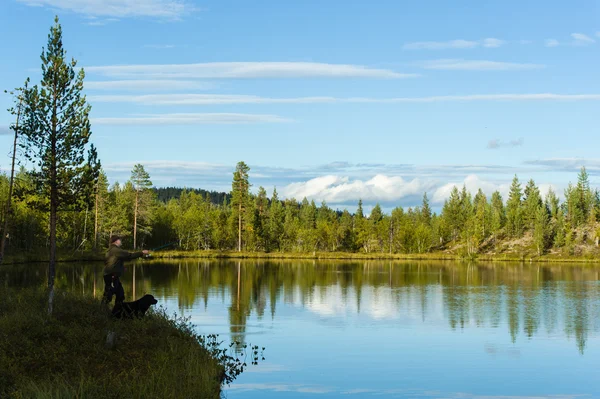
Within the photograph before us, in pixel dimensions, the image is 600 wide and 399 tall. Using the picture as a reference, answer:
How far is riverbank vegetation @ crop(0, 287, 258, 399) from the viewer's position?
55.4 ft

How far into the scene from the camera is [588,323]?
4003cm

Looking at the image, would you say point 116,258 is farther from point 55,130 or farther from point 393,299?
point 393,299

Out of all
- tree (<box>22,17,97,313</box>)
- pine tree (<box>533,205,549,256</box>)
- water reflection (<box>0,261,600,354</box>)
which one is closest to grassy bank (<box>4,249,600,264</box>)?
pine tree (<box>533,205,549,256</box>)

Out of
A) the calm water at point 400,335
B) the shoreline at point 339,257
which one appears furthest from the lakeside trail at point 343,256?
the calm water at point 400,335

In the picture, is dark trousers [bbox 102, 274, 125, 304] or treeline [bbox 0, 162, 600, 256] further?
treeline [bbox 0, 162, 600, 256]

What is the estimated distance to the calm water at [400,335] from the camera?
78.4ft

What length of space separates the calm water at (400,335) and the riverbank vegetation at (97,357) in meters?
2.47

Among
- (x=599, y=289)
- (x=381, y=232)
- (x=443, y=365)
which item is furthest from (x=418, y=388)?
(x=381, y=232)

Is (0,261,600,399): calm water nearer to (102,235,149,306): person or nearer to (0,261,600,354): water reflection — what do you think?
(0,261,600,354): water reflection

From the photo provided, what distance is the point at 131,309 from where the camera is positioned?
81.6 ft

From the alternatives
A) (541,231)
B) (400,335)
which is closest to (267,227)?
(541,231)

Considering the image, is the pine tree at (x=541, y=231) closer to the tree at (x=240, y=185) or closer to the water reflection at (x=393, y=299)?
the tree at (x=240, y=185)

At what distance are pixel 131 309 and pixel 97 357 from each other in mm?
4919

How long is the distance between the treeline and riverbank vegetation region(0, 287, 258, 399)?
83.3 meters
